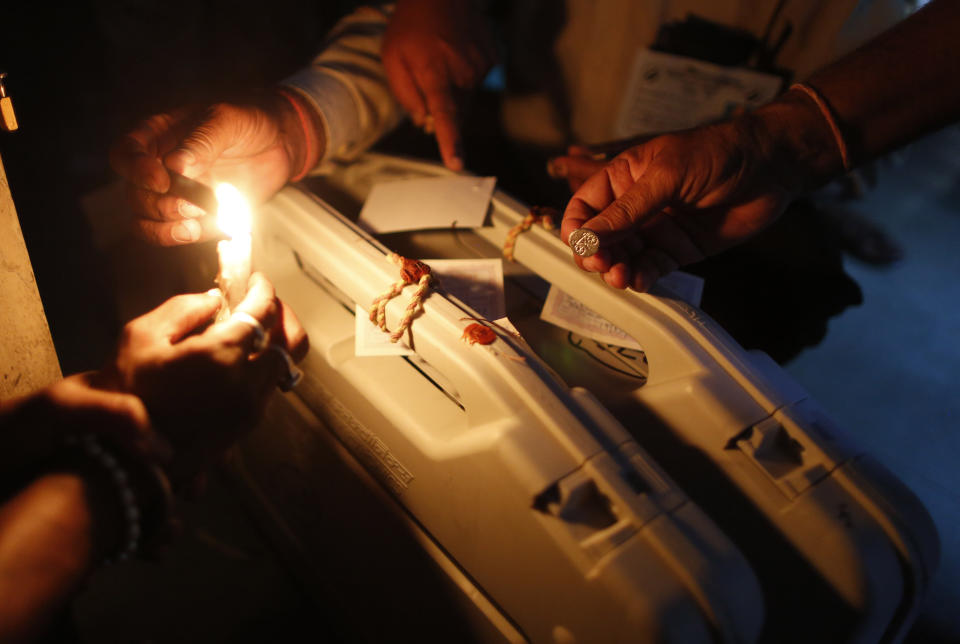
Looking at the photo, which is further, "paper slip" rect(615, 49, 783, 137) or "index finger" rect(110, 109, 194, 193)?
"paper slip" rect(615, 49, 783, 137)

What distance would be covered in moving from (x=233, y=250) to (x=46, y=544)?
426 mm

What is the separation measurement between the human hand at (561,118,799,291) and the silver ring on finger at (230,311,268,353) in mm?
468

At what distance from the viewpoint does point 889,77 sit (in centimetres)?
93

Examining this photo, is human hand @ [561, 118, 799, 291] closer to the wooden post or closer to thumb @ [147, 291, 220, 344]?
thumb @ [147, 291, 220, 344]

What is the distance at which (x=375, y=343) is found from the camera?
76cm

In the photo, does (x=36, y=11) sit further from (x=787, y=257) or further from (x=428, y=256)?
(x=787, y=257)

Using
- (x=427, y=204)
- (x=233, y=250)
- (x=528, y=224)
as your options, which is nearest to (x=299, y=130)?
(x=427, y=204)

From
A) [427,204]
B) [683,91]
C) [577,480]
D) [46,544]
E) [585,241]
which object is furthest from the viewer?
[683,91]

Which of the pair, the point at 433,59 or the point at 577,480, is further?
the point at 433,59

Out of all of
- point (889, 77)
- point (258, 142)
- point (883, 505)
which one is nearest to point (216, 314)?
point (258, 142)

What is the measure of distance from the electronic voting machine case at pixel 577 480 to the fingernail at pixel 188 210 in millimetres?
131

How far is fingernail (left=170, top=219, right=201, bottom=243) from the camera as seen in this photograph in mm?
871

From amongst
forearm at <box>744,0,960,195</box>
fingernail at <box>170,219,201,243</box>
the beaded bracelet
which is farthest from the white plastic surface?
forearm at <box>744,0,960,195</box>

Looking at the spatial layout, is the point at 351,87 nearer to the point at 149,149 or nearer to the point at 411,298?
the point at 149,149
